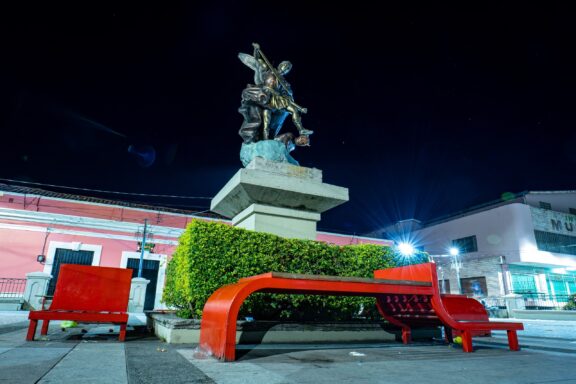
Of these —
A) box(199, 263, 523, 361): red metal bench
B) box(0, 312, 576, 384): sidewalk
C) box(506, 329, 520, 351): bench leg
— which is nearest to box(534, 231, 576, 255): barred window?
box(506, 329, 520, 351): bench leg

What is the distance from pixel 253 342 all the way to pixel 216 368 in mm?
1887

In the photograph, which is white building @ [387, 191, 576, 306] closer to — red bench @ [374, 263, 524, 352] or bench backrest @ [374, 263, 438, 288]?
red bench @ [374, 263, 524, 352]

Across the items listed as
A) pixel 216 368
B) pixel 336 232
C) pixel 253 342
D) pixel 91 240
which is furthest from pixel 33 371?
pixel 336 232

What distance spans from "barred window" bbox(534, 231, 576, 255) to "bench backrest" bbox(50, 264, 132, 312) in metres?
31.8

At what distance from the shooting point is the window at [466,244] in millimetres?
29577

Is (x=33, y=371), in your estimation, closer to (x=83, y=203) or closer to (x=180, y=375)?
(x=180, y=375)

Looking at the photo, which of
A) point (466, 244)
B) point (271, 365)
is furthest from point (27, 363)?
point (466, 244)

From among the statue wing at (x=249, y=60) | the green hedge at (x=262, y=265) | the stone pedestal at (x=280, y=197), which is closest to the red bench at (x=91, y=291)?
the green hedge at (x=262, y=265)

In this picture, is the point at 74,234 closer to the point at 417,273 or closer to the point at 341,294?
the point at 341,294

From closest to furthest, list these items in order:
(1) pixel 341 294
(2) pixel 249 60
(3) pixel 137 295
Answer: (1) pixel 341 294, (2) pixel 249 60, (3) pixel 137 295

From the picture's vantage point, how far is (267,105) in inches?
322

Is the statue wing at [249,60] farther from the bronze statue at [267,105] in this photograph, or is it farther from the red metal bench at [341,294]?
the red metal bench at [341,294]

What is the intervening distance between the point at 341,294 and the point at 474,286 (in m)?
29.8

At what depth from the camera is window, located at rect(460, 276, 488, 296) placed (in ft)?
91.1
